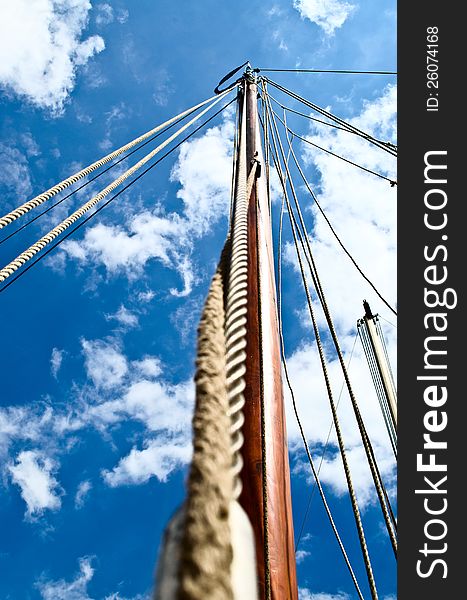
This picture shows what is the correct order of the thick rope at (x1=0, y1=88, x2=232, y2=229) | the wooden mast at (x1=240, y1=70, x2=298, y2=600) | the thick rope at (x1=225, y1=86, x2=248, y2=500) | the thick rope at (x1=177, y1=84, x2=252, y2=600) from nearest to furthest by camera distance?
the thick rope at (x1=177, y1=84, x2=252, y2=600)
the thick rope at (x1=225, y1=86, x2=248, y2=500)
the wooden mast at (x1=240, y1=70, x2=298, y2=600)
the thick rope at (x1=0, y1=88, x2=232, y2=229)

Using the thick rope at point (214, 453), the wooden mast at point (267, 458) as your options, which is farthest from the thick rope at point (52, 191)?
the thick rope at point (214, 453)

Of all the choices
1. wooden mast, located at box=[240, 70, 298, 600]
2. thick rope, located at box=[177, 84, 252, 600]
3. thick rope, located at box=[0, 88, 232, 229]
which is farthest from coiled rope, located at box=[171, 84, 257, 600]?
thick rope, located at box=[0, 88, 232, 229]

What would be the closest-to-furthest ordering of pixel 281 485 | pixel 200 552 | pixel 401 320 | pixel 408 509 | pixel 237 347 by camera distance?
1. pixel 200 552
2. pixel 237 347
3. pixel 281 485
4. pixel 408 509
5. pixel 401 320

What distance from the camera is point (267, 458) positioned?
180cm

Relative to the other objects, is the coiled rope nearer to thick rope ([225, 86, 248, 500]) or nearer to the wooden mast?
thick rope ([225, 86, 248, 500])

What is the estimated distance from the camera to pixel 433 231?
387 cm

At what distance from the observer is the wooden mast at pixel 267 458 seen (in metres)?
1.55

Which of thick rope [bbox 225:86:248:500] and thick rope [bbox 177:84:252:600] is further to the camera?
thick rope [bbox 225:86:248:500]

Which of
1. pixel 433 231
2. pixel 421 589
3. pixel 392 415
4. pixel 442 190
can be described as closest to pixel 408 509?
pixel 421 589

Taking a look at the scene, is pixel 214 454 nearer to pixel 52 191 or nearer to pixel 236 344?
pixel 236 344

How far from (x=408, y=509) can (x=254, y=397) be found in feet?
6.32

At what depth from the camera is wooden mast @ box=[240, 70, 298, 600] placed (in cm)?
155

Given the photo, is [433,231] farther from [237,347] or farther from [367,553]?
[237,347]

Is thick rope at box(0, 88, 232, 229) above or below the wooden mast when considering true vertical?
above
